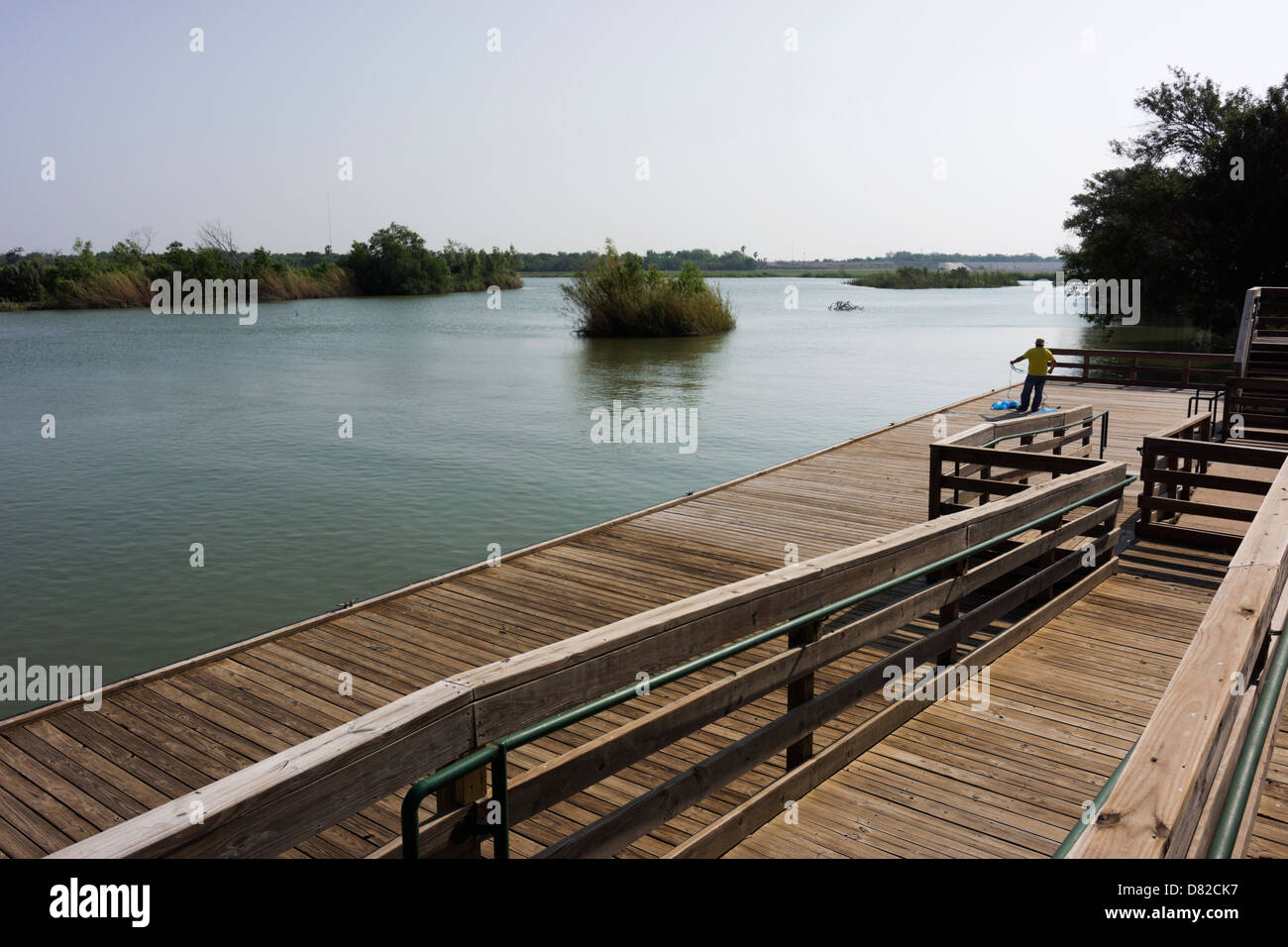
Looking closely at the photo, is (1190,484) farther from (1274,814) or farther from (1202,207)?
(1202,207)

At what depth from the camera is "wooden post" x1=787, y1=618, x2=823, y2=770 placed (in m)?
4.27

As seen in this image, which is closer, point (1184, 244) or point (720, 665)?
point (720, 665)

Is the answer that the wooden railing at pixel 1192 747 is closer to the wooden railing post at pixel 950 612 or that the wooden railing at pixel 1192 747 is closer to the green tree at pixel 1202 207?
the wooden railing post at pixel 950 612

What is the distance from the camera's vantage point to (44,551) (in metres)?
13.3

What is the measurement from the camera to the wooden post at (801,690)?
14.0ft

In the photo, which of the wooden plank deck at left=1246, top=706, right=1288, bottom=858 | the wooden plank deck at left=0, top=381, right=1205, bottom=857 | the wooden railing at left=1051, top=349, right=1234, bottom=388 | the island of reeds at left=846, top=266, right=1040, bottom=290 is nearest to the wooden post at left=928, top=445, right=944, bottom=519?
the wooden plank deck at left=0, top=381, right=1205, bottom=857

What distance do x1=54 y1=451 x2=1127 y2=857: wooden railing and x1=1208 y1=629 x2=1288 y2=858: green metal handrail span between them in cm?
180

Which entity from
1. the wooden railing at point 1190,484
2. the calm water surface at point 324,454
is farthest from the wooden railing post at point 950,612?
the calm water surface at point 324,454

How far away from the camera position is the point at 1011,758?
16.3 ft

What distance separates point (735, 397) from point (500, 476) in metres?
12.5

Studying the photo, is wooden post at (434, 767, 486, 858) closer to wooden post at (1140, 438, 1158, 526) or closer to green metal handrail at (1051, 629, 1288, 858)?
green metal handrail at (1051, 629, 1288, 858)

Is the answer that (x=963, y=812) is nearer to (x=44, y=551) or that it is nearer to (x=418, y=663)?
(x=418, y=663)
